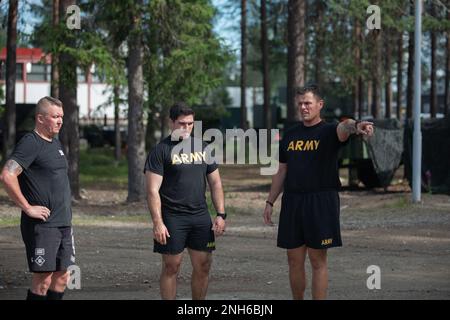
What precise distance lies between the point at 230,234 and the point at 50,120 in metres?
7.94

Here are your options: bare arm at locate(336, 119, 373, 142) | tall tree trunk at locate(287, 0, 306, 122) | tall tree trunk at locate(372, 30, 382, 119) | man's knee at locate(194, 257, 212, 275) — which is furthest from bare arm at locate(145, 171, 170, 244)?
tall tree trunk at locate(372, 30, 382, 119)

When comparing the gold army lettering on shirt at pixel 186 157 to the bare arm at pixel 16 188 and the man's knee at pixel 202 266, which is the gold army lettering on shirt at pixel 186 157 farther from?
the bare arm at pixel 16 188

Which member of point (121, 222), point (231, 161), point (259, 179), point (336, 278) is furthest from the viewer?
point (231, 161)

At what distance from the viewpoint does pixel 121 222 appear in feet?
56.2

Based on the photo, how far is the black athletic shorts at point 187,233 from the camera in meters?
7.46

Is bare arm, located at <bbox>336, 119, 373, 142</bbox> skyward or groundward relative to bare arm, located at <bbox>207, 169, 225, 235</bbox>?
skyward

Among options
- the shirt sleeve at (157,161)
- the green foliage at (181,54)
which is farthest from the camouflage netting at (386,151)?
the shirt sleeve at (157,161)

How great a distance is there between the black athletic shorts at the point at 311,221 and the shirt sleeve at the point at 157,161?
119 centimetres

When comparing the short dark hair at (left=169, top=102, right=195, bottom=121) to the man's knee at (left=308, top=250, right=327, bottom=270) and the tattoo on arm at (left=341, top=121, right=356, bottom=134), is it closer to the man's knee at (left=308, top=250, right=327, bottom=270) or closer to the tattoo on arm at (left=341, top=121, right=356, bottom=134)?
the tattoo on arm at (left=341, top=121, right=356, bottom=134)

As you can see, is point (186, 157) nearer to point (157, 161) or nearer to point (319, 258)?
point (157, 161)

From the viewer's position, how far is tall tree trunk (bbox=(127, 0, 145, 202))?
68.6 ft

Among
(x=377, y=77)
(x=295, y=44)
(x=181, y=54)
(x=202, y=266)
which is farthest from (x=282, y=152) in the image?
(x=377, y=77)
